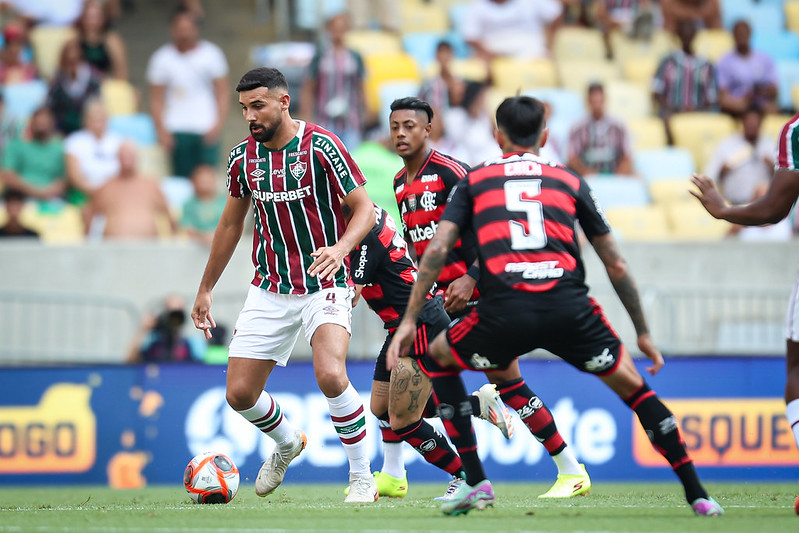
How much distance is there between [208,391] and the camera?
38.0 feet

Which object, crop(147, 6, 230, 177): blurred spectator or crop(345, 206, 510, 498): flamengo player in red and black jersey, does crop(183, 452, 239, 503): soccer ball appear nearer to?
crop(345, 206, 510, 498): flamengo player in red and black jersey

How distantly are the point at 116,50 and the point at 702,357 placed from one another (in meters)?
8.91

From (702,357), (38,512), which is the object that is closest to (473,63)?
(702,357)

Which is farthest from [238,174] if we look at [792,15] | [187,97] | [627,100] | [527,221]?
[792,15]

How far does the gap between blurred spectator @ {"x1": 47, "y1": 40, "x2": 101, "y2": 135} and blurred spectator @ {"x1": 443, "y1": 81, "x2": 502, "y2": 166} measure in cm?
461

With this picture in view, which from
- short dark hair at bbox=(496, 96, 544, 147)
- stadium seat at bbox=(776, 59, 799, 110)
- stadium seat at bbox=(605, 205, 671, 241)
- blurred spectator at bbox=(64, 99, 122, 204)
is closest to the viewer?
short dark hair at bbox=(496, 96, 544, 147)

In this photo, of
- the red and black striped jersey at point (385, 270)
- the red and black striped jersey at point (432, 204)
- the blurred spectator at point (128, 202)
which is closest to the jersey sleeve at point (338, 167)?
the red and black striped jersey at point (432, 204)

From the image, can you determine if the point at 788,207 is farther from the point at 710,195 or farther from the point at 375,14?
the point at 375,14

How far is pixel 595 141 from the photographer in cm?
1481

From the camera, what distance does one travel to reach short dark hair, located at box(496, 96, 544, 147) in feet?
21.1

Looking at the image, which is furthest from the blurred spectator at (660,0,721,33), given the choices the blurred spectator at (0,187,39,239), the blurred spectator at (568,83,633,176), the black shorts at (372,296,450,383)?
the black shorts at (372,296,450,383)

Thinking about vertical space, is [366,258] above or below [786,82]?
below

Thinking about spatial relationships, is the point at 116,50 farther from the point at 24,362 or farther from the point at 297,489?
the point at 297,489

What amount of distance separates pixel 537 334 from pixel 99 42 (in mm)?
11212
